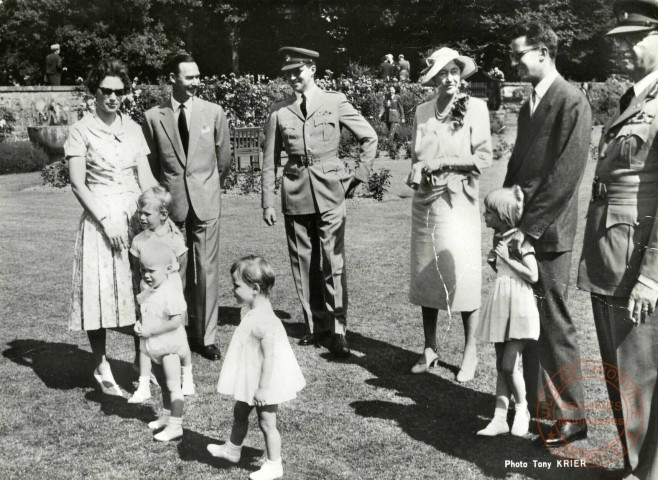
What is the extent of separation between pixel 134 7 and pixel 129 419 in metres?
35.8

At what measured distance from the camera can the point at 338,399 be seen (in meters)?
5.02

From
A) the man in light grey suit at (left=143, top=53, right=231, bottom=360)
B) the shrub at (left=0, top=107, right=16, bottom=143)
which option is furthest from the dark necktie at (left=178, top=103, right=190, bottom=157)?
the shrub at (left=0, top=107, right=16, bottom=143)

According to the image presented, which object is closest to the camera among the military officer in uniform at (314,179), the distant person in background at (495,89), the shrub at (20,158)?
the military officer in uniform at (314,179)

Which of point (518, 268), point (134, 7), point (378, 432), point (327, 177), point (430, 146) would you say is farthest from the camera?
point (134, 7)

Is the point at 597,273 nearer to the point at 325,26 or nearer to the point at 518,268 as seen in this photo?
the point at 518,268

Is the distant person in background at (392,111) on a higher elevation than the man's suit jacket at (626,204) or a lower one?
higher

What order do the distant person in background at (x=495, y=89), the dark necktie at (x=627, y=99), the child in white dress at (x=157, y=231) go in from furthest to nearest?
the distant person in background at (x=495, y=89) → the child in white dress at (x=157, y=231) → the dark necktie at (x=627, y=99)

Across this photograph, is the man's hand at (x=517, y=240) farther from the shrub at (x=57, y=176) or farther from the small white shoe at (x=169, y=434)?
the shrub at (x=57, y=176)

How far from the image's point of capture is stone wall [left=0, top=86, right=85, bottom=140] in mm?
24094

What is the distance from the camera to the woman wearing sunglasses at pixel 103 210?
16.3 ft

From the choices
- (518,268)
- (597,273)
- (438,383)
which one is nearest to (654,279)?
(597,273)

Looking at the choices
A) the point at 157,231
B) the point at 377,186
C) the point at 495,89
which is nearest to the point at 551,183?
the point at 157,231

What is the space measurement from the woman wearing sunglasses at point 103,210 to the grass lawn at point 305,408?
2.08 ft

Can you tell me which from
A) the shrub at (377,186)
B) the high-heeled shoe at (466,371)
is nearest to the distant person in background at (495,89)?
the shrub at (377,186)
